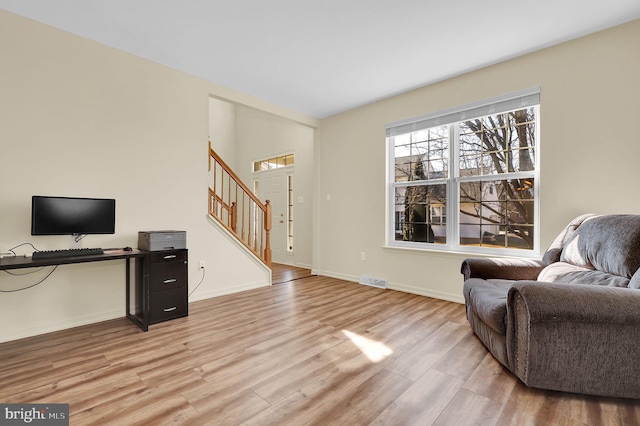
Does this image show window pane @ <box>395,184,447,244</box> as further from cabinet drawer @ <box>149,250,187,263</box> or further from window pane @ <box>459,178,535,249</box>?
cabinet drawer @ <box>149,250,187,263</box>

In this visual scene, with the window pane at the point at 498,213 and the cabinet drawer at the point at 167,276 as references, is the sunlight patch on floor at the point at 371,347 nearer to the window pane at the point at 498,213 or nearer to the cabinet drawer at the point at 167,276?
the cabinet drawer at the point at 167,276

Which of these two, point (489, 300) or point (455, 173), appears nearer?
point (489, 300)

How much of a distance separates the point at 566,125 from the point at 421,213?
70.1 inches

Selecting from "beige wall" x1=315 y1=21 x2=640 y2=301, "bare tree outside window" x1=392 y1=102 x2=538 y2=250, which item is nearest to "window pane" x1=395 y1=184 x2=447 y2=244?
"bare tree outside window" x1=392 y1=102 x2=538 y2=250

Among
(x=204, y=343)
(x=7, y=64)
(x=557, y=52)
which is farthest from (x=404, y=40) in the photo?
(x=7, y=64)

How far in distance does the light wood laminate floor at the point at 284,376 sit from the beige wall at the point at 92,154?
0.36m

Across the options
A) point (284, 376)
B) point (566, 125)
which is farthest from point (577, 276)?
point (284, 376)

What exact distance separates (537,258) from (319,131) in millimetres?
3629

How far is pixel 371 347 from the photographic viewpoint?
2.30 meters

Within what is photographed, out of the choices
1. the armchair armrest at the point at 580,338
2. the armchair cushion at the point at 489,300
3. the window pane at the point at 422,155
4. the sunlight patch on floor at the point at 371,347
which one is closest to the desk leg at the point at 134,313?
the sunlight patch on floor at the point at 371,347

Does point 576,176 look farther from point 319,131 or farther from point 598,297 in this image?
point 319,131
